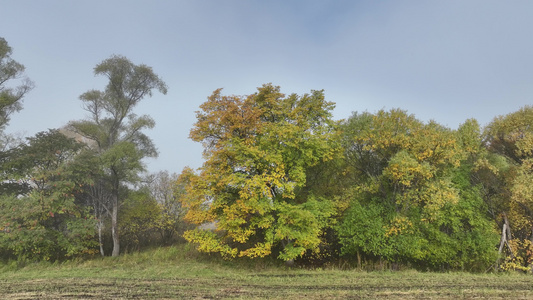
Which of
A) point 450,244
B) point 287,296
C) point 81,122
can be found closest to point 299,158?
point 287,296

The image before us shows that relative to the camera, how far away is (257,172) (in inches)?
620

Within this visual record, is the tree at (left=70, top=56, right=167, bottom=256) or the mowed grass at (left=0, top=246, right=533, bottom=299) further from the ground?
the tree at (left=70, top=56, right=167, bottom=256)

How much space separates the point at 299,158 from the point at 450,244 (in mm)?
10803

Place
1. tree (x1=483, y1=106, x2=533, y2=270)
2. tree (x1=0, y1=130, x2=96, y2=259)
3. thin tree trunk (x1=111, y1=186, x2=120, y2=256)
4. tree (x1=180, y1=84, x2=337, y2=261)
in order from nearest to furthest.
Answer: tree (x1=180, y1=84, x2=337, y2=261)
tree (x1=0, y1=130, x2=96, y2=259)
tree (x1=483, y1=106, x2=533, y2=270)
thin tree trunk (x1=111, y1=186, x2=120, y2=256)

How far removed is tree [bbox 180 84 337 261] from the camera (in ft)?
46.9

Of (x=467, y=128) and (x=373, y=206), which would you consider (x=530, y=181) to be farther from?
(x=373, y=206)

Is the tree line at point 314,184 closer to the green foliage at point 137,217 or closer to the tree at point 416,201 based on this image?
the tree at point 416,201

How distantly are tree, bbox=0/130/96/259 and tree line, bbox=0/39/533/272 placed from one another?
0.08m

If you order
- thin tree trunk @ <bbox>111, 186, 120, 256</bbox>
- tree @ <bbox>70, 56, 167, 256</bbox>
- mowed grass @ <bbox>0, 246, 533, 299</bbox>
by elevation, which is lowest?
mowed grass @ <bbox>0, 246, 533, 299</bbox>

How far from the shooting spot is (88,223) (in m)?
18.1

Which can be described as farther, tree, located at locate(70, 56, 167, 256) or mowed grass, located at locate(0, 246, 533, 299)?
tree, located at locate(70, 56, 167, 256)

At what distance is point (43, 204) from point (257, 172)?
1420 cm

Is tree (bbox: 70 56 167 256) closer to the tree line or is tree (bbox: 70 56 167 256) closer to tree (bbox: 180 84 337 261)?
the tree line

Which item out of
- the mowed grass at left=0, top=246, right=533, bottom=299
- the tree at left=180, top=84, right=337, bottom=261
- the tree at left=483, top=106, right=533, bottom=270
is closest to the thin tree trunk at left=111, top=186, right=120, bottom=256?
the mowed grass at left=0, top=246, right=533, bottom=299
